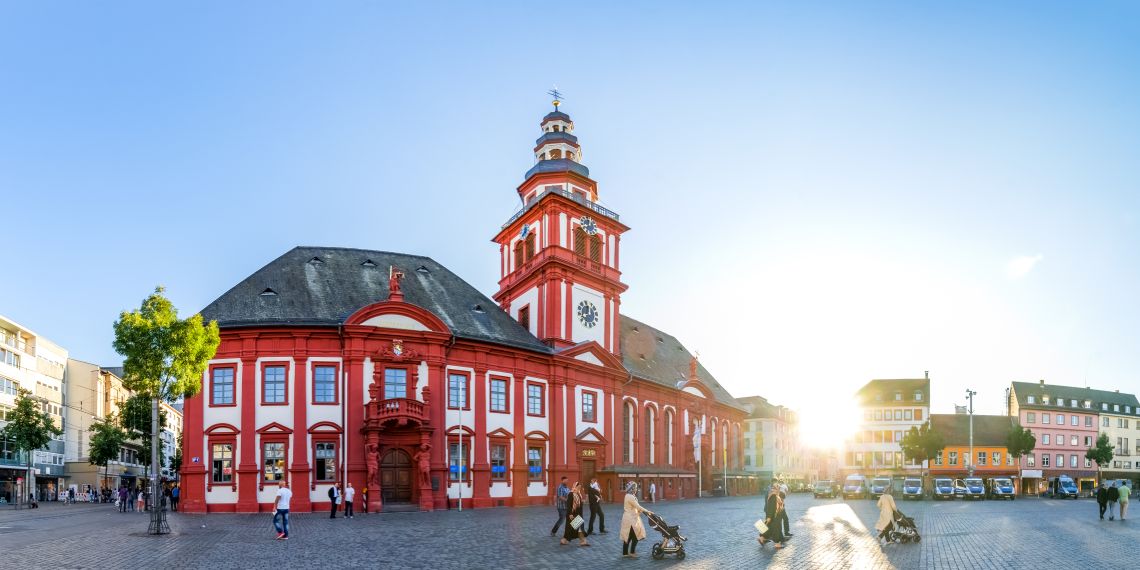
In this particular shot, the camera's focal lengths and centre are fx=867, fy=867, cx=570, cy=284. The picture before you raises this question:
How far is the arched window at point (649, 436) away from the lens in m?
64.1

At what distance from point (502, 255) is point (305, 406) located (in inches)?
918

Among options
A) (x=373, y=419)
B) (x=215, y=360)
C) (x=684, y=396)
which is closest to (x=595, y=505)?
(x=373, y=419)

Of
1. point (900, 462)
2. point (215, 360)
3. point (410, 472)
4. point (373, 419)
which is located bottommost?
point (900, 462)

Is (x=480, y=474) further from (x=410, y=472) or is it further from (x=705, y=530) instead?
(x=705, y=530)

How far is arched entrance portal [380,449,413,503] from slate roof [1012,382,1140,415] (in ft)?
282

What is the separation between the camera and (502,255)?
63.4 meters

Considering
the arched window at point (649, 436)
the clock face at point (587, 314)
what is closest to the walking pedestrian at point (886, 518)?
the clock face at point (587, 314)

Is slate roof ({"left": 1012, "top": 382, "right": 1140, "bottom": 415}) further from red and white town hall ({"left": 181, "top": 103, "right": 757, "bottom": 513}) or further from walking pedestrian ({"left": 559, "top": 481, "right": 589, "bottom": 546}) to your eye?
walking pedestrian ({"left": 559, "top": 481, "right": 589, "bottom": 546})

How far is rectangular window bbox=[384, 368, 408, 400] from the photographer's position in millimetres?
44844

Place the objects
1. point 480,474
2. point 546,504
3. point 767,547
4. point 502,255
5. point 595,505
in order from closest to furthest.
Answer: point 767,547
point 595,505
point 480,474
point 546,504
point 502,255

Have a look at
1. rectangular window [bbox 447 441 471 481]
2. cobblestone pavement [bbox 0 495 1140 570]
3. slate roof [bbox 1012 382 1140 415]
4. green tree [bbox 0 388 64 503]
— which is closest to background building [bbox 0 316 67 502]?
green tree [bbox 0 388 64 503]

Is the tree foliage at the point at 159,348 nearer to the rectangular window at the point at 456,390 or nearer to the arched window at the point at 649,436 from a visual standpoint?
the rectangular window at the point at 456,390

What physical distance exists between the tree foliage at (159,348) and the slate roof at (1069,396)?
100 m

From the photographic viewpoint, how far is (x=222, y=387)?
43344mm
